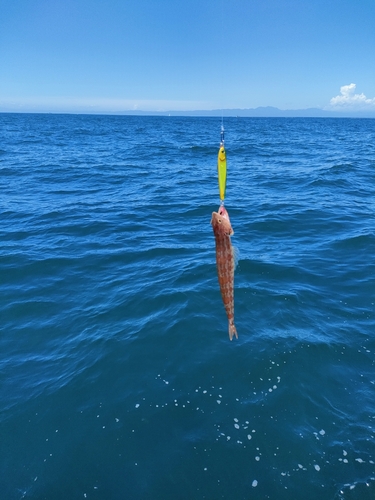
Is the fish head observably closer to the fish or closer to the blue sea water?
the fish

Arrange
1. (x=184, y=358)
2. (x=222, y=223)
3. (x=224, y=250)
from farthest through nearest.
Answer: (x=184, y=358)
(x=224, y=250)
(x=222, y=223)

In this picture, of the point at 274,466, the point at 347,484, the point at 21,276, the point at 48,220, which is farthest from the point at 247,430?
the point at 48,220

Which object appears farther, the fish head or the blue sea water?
the blue sea water

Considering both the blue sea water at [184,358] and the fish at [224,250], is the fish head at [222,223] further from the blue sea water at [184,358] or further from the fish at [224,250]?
the blue sea water at [184,358]

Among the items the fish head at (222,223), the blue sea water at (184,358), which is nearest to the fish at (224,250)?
the fish head at (222,223)

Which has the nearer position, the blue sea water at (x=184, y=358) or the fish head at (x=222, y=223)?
the fish head at (x=222, y=223)

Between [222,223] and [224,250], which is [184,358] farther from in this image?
[222,223]

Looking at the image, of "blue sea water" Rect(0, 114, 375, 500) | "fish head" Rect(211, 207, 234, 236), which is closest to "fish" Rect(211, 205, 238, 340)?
"fish head" Rect(211, 207, 234, 236)

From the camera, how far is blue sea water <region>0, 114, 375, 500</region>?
670cm

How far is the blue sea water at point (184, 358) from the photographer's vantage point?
22.0ft

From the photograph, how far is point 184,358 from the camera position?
9.34 m

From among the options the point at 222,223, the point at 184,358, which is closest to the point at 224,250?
the point at 222,223

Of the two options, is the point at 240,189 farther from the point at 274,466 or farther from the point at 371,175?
the point at 274,466

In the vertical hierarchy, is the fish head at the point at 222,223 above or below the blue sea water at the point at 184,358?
above
